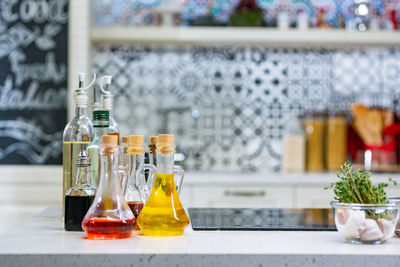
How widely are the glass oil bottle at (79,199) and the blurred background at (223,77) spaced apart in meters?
2.13

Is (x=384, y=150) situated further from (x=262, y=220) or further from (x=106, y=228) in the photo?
(x=106, y=228)

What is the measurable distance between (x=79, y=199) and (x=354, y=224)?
0.54m

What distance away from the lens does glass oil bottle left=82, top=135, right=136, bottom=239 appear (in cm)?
108

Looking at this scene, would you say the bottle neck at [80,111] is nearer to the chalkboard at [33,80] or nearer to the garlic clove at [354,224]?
the garlic clove at [354,224]

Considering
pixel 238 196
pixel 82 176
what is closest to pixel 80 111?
pixel 82 176

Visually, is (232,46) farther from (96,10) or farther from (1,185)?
(1,185)

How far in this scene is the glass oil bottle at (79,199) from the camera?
3.88 feet

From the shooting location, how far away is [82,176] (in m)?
1.19

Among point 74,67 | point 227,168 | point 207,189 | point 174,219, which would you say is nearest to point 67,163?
point 174,219

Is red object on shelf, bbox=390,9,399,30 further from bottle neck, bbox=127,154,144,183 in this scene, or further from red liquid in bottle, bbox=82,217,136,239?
red liquid in bottle, bbox=82,217,136,239

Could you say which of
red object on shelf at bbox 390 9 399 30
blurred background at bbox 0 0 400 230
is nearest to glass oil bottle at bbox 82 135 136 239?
blurred background at bbox 0 0 400 230

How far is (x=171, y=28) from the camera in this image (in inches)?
133

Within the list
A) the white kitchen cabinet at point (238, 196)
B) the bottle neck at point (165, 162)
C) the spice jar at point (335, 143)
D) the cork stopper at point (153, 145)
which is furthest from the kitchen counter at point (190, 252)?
the spice jar at point (335, 143)

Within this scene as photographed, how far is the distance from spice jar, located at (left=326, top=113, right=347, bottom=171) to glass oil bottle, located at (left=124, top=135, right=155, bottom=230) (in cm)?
236
